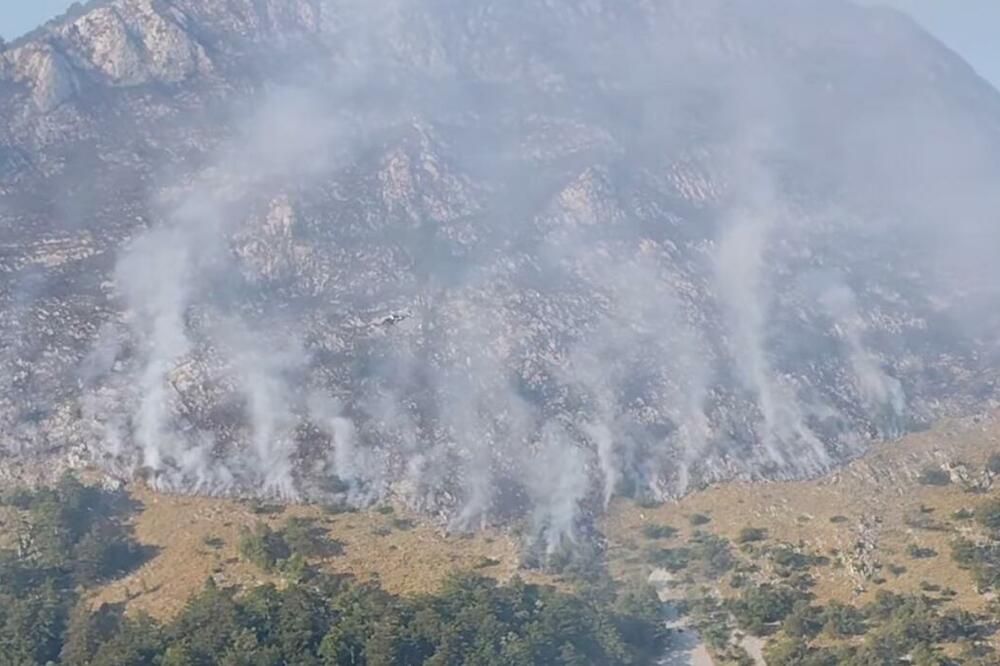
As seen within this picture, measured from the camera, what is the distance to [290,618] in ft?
355

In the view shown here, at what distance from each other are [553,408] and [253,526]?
51.1 metres

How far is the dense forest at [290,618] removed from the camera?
4104 inches

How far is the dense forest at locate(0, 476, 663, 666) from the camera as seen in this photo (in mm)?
104250

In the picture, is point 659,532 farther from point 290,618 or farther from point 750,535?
point 290,618

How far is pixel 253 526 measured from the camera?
428 ft

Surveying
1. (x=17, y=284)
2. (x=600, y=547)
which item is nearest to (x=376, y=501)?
(x=600, y=547)

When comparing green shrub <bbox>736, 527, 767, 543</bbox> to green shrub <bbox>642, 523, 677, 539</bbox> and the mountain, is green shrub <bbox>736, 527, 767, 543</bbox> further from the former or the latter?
the mountain

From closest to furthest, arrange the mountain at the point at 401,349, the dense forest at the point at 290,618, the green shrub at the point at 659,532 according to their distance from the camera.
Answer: the dense forest at the point at 290,618, the green shrub at the point at 659,532, the mountain at the point at 401,349

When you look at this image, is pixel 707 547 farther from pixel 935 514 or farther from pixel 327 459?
pixel 327 459

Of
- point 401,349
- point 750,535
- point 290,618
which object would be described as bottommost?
point 750,535

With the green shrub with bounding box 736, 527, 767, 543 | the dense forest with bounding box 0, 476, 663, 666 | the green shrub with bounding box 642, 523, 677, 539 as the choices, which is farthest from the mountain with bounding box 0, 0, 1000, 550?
the green shrub with bounding box 736, 527, 767, 543

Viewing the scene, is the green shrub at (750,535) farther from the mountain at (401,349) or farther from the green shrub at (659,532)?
the mountain at (401,349)

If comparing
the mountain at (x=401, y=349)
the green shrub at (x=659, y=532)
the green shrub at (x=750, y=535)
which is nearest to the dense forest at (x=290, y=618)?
the mountain at (x=401, y=349)

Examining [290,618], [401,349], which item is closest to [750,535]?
[290,618]
